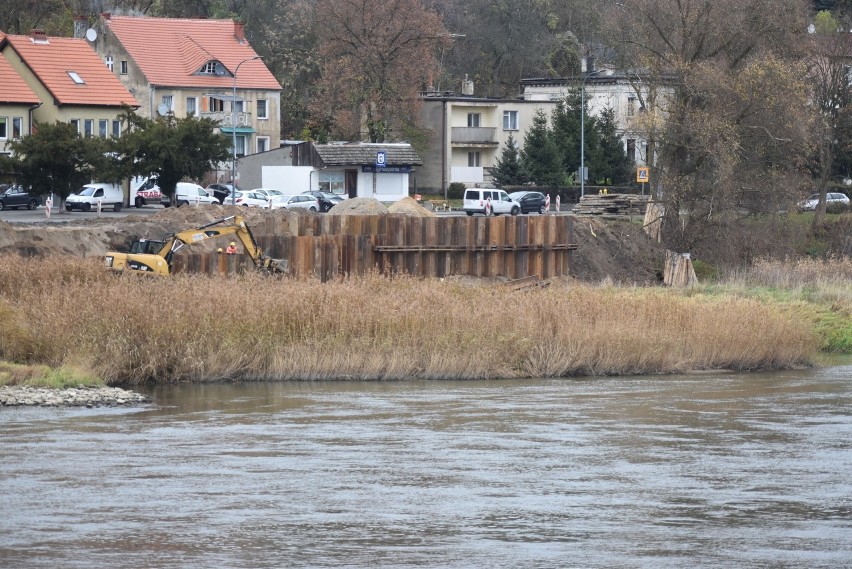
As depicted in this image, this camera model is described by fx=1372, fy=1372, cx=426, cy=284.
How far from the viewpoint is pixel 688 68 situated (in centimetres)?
5356

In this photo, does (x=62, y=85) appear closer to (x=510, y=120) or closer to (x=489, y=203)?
(x=489, y=203)

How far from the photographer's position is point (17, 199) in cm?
6919

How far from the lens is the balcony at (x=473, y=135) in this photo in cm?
9388

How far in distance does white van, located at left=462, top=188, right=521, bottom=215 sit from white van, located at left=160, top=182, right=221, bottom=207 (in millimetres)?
14030

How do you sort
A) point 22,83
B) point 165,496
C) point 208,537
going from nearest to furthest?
point 208,537
point 165,496
point 22,83

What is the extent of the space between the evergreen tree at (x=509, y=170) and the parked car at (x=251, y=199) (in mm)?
19931

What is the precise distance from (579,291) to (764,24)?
26360 millimetres

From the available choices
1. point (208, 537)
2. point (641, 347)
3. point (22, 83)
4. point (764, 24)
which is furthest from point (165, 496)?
point (22, 83)

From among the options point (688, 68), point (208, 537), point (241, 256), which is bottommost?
point (208, 537)

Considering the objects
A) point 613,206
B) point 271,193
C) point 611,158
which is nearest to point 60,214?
point 271,193

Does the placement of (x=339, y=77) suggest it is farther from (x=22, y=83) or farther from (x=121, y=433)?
(x=121, y=433)

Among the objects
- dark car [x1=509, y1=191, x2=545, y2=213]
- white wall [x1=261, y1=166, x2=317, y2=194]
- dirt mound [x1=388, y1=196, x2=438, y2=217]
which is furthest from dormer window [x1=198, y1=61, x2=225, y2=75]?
dirt mound [x1=388, y1=196, x2=438, y2=217]

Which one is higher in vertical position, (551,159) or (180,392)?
(551,159)

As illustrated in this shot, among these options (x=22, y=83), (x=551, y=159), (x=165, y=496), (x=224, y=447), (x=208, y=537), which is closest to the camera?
(x=208, y=537)
